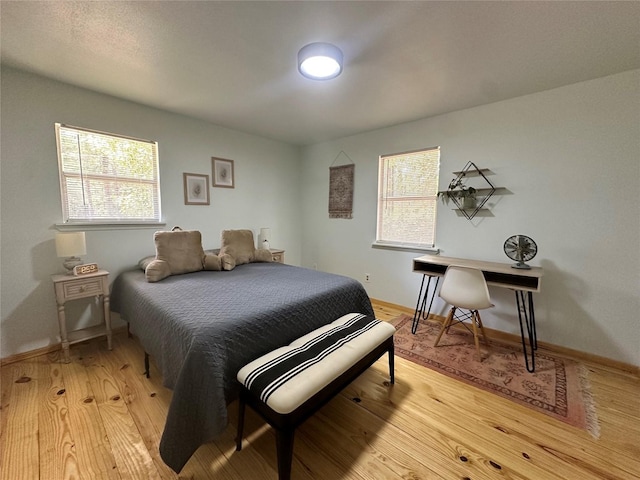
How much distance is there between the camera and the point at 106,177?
8.54ft

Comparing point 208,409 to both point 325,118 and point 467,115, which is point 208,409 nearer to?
point 325,118

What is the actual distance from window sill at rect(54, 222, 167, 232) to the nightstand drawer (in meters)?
0.55

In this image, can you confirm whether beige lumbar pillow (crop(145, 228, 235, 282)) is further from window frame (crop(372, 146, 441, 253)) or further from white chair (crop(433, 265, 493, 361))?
white chair (crop(433, 265, 493, 361))

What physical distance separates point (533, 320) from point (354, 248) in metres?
2.19

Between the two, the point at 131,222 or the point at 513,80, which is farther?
the point at 131,222

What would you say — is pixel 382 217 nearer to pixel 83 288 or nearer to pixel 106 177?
Answer: pixel 106 177

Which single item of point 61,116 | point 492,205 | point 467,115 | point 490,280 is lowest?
point 490,280

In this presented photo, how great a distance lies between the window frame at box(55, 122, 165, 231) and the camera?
2344 millimetres

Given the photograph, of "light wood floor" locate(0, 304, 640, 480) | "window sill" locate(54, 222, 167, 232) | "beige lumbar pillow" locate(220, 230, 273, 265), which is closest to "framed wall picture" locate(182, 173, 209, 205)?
"window sill" locate(54, 222, 167, 232)

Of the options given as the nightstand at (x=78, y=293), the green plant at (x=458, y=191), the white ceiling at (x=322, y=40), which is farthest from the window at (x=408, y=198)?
the nightstand at (x=78, y=293)

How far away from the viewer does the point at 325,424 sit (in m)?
1.59

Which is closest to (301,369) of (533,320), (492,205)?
(533,320)

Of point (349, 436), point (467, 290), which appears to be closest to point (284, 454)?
point (349, 436)

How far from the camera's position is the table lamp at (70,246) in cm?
215
